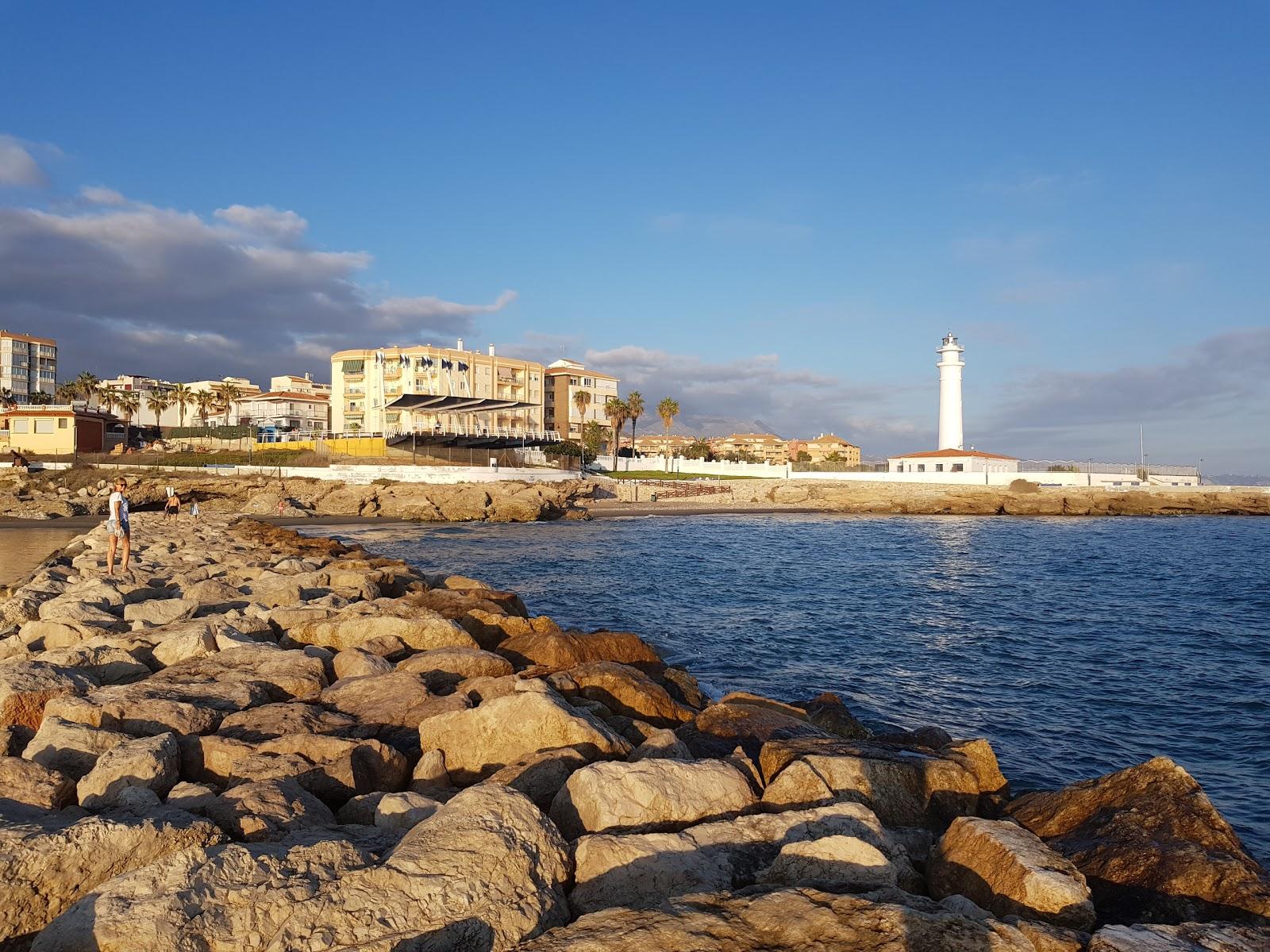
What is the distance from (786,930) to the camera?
3.61m

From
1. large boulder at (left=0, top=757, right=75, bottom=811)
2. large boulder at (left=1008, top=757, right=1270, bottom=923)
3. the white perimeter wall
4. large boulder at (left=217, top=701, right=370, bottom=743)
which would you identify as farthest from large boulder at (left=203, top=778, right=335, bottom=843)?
the white perimeter wall

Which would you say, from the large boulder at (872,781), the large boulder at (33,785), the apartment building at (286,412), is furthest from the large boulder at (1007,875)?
the apartment building at (286,412)

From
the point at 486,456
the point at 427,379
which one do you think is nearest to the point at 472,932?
the point at 486,456

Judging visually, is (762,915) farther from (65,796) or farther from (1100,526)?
(1100,526)

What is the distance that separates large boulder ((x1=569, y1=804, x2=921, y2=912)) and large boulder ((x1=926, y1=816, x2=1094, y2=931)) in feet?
0.82

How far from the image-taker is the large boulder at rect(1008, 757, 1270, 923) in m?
4.84

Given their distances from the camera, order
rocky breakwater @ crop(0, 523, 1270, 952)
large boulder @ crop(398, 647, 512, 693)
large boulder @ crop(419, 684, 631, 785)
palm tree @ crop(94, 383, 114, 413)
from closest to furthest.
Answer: rocky breakwater @ crop(0, 523, 1270, 952) < large boulder @ crop(419, 684, 631, 785) < large boulder @ crop(398, 647, 512, 693) < palm tree @ crop(94, 383, 114, 413)

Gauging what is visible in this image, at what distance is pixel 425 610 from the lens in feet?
38.0

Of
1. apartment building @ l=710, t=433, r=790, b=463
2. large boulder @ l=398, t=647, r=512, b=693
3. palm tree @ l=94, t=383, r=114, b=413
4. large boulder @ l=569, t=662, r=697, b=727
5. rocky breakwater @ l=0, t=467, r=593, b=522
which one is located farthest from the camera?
apartment building @ l=710, t=433, r=790, b=463

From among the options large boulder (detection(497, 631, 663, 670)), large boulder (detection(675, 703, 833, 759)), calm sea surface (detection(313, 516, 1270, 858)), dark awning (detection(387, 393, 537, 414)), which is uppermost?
dark awning (detection(387, 393, 537, 414))

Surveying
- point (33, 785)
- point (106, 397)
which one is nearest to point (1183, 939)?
point (33, 785)

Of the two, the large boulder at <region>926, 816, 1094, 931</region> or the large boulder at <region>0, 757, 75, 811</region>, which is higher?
the large boulder at <region>0, 757, 75, 811</region>

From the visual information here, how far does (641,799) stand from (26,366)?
126212mm

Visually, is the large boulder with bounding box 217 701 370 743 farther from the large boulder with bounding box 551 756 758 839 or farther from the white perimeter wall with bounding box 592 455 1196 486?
the white perimeter wall with bounding box 592 455 1196 486
